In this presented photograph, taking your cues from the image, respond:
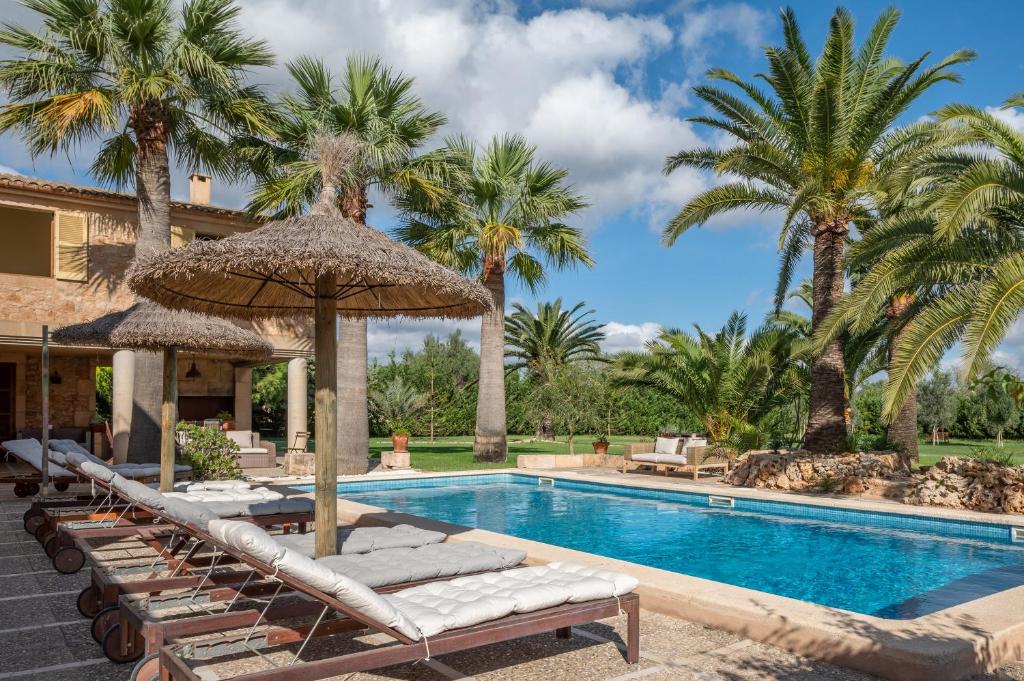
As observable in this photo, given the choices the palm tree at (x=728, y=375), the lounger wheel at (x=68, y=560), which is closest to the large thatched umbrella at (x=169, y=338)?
the lounger wheel at (x=68, y=560)

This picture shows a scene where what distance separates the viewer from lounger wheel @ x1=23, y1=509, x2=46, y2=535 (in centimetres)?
849

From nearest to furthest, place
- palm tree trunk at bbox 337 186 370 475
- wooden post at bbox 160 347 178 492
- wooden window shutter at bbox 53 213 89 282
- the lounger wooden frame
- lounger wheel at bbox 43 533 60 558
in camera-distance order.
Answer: the lounger wooden frame
lounger wheel at bbox 43 533 60 558
wooden post at bbox 160 347 178 492
wooden window shutter at bbox 53 213 89 282
palm tree trunk at bbox 337 186 370 475

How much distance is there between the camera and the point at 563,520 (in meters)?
12.1

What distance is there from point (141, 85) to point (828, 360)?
12835 millimetres

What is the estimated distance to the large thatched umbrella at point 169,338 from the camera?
30.1ft

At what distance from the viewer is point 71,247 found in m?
15.8

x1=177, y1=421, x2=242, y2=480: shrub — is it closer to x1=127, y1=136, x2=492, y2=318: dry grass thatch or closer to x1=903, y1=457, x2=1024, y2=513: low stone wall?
x1=127, y1=136, x2=492, y2=318: dry grass thatch

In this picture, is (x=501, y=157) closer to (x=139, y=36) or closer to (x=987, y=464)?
(x=139, y=36)

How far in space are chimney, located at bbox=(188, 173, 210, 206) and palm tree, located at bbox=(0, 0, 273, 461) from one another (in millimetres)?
5813

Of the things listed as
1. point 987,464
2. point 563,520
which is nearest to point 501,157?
point 563,520

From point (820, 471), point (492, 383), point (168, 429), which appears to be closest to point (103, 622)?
point (168, 429)

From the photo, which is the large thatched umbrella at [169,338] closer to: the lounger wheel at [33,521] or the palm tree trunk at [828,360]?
the lounger wheel at [33,521]

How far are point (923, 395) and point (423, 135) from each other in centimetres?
2717

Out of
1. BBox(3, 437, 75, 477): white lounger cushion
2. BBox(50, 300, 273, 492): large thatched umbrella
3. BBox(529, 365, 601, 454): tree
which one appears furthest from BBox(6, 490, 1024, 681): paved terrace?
BBox(529, 365, 601, 454): tree
